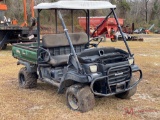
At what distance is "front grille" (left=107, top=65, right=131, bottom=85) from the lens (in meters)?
4.57

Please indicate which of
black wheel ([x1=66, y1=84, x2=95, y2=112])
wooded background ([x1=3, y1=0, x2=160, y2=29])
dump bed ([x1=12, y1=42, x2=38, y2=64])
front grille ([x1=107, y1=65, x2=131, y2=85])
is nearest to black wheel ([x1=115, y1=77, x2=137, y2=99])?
front grille ([x1=107, y1=65, x2=131, y2=85])

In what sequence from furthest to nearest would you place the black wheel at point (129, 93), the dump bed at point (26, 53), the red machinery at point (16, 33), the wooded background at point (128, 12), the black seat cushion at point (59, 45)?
1. the wooded background at point (128, 12)
2. the red machinery at point (16, 33)
3. the dump bed at point (26, 53)
4. the black seat cushion at point (59, 45)
5. the black wheel at point (129, 93)

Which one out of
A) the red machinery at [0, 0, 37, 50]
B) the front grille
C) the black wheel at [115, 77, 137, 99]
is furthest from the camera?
the red machinery at [0, 0, 37, 50]

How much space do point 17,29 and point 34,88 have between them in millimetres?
6908

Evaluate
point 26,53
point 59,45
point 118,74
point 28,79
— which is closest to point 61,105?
point 118,74

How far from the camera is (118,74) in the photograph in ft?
15.3

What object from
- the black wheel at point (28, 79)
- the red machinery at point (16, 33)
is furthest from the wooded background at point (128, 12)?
the black wheel at point (28, 79)

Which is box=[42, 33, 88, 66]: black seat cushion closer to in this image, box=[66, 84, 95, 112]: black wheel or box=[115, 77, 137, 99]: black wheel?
box=[66, 84, 95, 112]: black wheel

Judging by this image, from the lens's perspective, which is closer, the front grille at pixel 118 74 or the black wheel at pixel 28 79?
the front grille at pixel 118 74

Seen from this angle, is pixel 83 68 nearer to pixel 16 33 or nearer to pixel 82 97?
pixel 82 97

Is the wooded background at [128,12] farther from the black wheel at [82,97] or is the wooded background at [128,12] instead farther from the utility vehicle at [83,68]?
the black wheel at [82,97]

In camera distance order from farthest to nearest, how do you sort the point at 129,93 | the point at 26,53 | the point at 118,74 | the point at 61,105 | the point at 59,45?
the point at 26,53, the point at 59,45, the point at 129,93, the point at 61,105, the point at 118,74

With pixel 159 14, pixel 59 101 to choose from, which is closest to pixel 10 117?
pixel 59 101

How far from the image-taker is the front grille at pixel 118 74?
457 centimetres
